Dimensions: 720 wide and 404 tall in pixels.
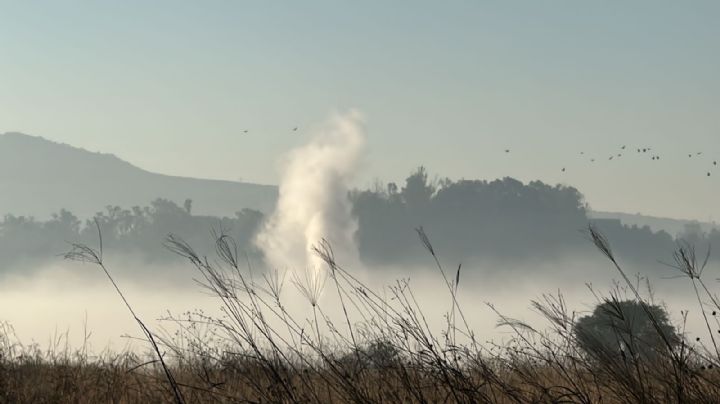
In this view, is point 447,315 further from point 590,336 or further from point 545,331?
point 590,336

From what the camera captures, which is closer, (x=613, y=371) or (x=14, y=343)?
(x=613, y=371)

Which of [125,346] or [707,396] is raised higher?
[125,346]

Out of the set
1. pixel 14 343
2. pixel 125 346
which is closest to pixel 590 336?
pixel 125 346

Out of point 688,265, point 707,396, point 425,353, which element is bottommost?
point 707,396

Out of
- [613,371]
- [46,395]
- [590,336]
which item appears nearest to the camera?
[613,371]

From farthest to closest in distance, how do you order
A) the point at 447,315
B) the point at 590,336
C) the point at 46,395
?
the point at 46,395 → the point at 447,315 → the point at 590,336

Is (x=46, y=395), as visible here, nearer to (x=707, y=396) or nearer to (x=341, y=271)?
(x=341, y=271)

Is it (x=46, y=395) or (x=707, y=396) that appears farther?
(x=46, y=395)

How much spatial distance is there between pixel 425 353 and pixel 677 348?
1831 millimetres

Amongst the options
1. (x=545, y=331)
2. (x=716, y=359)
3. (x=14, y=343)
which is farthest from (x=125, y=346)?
(x=716, y=359)

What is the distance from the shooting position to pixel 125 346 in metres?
11.0

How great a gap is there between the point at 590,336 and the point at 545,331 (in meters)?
0.62

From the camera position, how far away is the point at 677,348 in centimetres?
604

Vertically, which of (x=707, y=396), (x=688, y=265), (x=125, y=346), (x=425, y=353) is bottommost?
Answer: (x=707, y=396)
